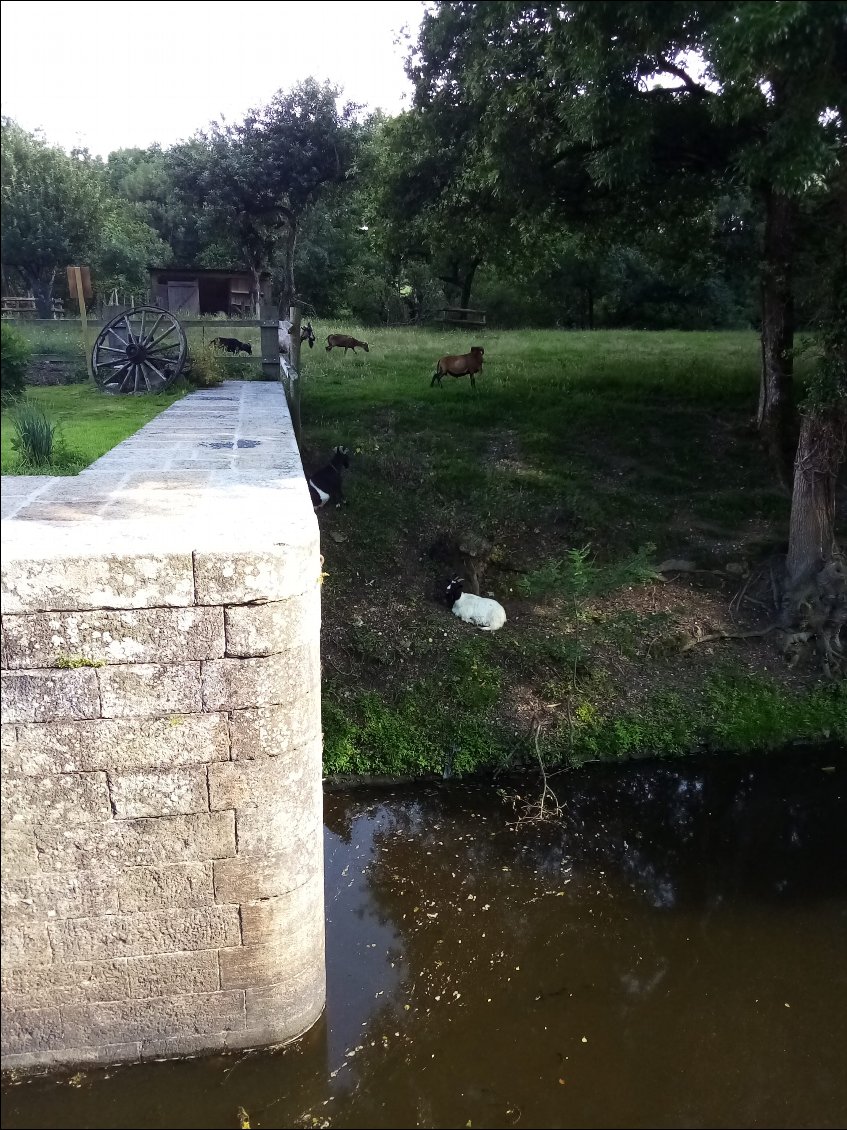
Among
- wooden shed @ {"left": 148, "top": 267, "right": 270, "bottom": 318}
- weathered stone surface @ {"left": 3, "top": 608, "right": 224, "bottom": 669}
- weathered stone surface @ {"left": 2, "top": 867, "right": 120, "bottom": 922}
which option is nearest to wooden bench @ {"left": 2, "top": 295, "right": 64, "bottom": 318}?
weathered stone surface @ {"left": 3, "top": 608, "right": 224, "bottom": 669}

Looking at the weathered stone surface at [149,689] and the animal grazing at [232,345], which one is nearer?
the weathered stone surface at [149,689]

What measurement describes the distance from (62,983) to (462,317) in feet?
61.2

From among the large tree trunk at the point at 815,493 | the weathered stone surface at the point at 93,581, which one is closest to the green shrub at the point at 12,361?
the weathered stone surface at the point at 93,581

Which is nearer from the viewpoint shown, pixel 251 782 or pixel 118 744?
pixel 118 744

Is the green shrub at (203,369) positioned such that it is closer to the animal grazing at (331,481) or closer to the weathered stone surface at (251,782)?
the animal grazing at (331,481)

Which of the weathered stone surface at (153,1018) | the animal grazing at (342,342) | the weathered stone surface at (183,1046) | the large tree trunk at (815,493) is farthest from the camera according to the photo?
the animal grazing at (342,342)

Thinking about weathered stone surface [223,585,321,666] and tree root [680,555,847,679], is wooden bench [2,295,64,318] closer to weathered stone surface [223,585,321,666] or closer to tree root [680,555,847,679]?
weathered stone surface [223,585,321,666]

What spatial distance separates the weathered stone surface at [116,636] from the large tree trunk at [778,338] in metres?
9.20

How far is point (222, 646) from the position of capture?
3721 millimetres

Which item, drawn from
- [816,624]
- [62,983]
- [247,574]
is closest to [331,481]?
[816,624]

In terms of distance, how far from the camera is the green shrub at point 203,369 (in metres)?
9.62

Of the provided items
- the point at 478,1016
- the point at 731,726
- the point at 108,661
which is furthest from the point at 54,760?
the point at 731,726

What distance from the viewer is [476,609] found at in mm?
9078

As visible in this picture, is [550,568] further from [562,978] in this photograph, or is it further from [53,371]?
[53,371]
